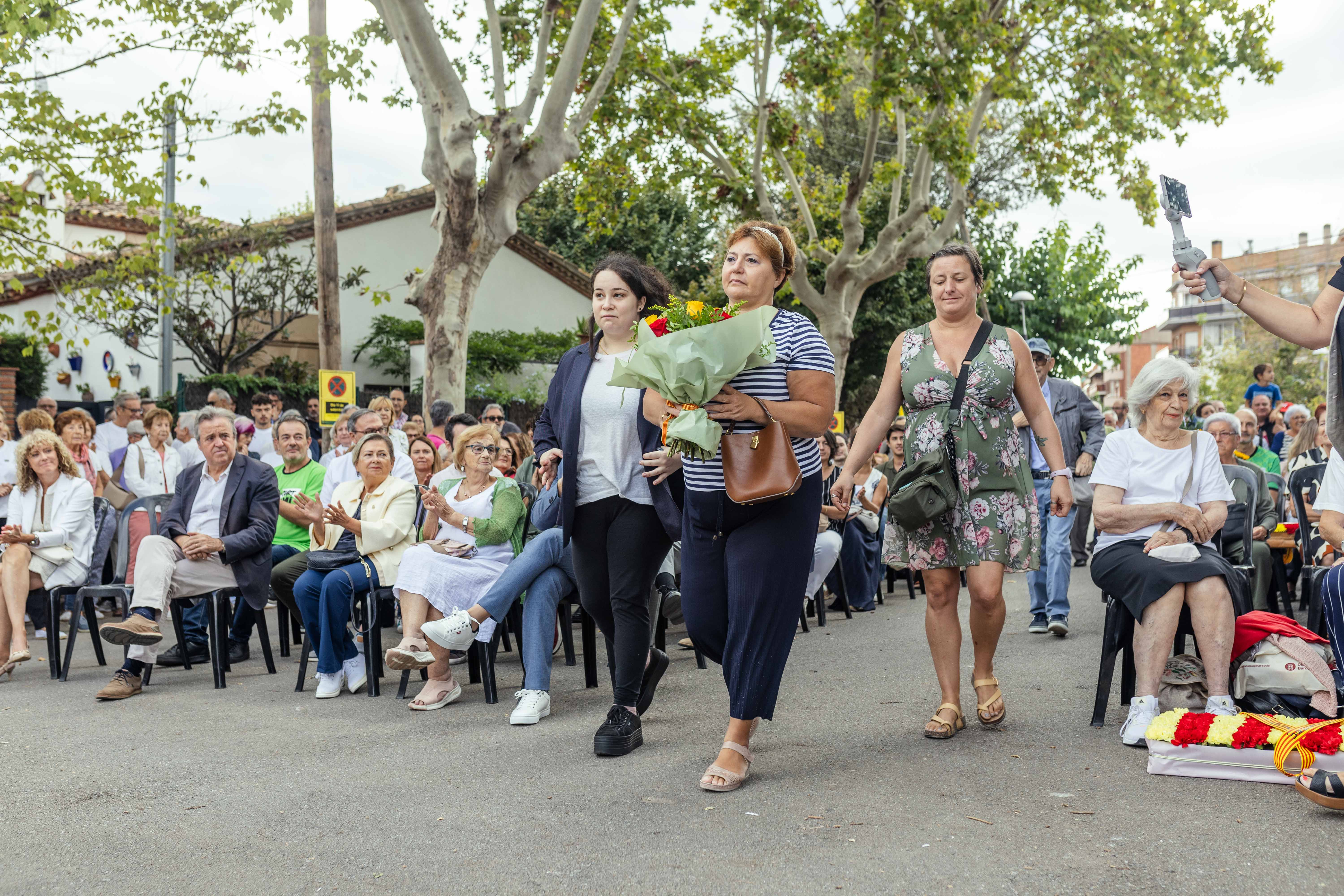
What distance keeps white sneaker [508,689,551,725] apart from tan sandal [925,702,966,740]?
187 cm

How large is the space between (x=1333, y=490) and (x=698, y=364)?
2.98 m

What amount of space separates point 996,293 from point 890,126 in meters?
7.93

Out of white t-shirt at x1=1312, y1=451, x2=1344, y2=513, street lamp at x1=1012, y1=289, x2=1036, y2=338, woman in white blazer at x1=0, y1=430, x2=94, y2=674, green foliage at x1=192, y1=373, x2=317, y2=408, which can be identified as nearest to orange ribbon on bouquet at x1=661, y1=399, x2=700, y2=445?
white t-shirt at x1=1312, y1=451, x2=1344, y2=513

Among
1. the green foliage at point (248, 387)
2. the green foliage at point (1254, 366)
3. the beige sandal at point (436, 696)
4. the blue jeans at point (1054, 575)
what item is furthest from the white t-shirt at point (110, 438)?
the green foliage at point (1254, 366)

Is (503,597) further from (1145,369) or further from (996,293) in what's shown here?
(996,293)

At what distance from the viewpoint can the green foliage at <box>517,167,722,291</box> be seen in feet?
111

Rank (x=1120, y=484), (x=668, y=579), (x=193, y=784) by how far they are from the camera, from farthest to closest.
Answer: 1. (x=668, y=579)
2. (x=1120, y=484)
3. (x=193, y=784)

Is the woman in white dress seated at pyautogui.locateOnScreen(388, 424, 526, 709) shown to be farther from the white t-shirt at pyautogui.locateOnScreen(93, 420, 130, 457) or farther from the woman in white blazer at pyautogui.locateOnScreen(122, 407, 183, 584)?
the white t-shirt at pyautogui.locateOnScreen(93, 420, 130, 457)

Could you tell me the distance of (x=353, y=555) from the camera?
22.8 feet

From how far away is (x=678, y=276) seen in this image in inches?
1372

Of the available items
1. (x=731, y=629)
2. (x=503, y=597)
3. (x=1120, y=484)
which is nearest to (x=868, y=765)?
(x=731, y=629)

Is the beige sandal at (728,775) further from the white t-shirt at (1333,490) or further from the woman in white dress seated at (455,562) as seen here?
the white t-shirt at (1333,490)

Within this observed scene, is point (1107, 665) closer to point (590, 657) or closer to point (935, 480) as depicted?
point (935, 480)

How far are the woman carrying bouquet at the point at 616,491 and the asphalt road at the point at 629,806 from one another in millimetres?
393
